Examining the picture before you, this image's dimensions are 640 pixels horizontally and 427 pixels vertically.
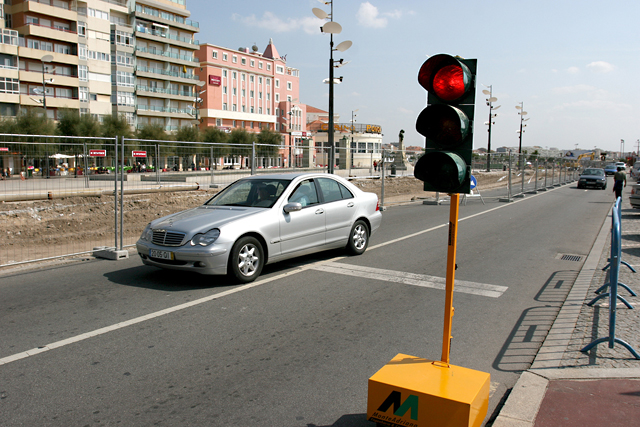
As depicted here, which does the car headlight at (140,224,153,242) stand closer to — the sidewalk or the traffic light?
the traffic light

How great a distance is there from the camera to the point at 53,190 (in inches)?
442

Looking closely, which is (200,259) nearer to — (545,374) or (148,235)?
(148,235)

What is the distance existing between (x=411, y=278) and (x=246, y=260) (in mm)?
2509

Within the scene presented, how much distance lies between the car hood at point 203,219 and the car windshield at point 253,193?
0.26 metres

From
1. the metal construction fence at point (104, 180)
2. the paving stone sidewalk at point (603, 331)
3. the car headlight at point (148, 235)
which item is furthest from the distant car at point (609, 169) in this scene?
the car headlight at point (148, 235)

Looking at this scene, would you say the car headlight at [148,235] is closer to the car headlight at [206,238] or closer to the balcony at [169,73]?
the car headlight at [206,238]

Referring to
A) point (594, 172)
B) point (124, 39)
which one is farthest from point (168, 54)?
point (594, 172)

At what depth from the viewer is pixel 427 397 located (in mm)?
3096

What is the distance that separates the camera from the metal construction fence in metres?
10.7

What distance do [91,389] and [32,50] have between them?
198 ft

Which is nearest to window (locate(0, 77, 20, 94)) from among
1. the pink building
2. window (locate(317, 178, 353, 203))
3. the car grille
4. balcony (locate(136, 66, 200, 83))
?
balcony (locate(136, 66, 200, 83))

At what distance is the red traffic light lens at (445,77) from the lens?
340 cm

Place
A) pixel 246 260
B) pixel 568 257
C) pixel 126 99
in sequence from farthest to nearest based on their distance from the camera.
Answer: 1. pixel 126 99
2. pixel 568 257
3. pixel 246 260

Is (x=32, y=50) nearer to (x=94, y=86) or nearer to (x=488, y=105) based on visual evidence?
(x=94, y=86)
